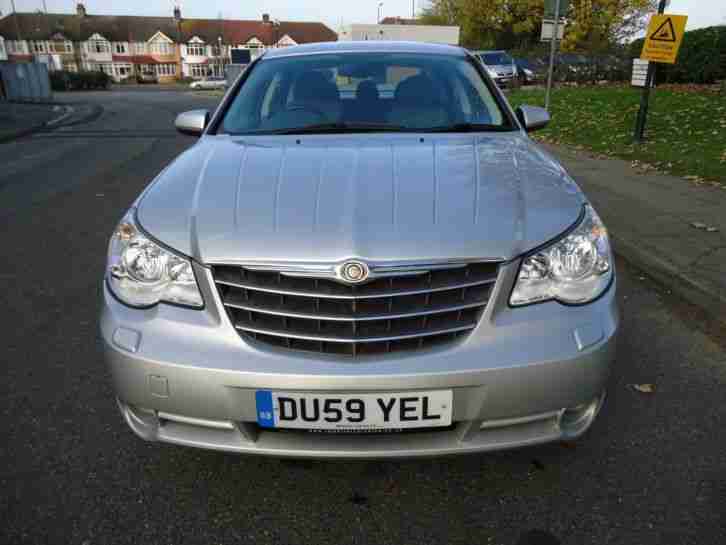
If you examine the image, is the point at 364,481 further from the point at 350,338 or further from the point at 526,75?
the point at 526,75

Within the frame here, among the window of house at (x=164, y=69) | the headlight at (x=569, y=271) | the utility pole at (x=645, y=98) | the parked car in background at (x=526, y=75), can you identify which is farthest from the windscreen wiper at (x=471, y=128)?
the window of house at (x=164, y=69)

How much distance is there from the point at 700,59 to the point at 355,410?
21.8 meters

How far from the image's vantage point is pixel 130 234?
2.13 m

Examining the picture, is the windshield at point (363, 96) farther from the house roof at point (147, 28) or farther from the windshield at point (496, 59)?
the house roof at point (147, 28)

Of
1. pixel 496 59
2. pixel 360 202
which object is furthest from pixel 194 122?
pixel 496 59

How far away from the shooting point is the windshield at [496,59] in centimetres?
2452

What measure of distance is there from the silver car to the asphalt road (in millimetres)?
319

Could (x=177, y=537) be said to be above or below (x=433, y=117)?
below

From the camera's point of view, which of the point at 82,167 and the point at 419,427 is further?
the point at 82,167

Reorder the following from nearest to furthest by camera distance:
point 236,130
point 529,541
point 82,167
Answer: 1. point 529,541
2. point 236,130
3. point 82,167

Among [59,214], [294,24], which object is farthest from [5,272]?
[294,24]

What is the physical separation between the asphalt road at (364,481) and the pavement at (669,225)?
2.55ft

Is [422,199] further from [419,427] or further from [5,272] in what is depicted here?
[5,272]

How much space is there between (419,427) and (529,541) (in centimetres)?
54
